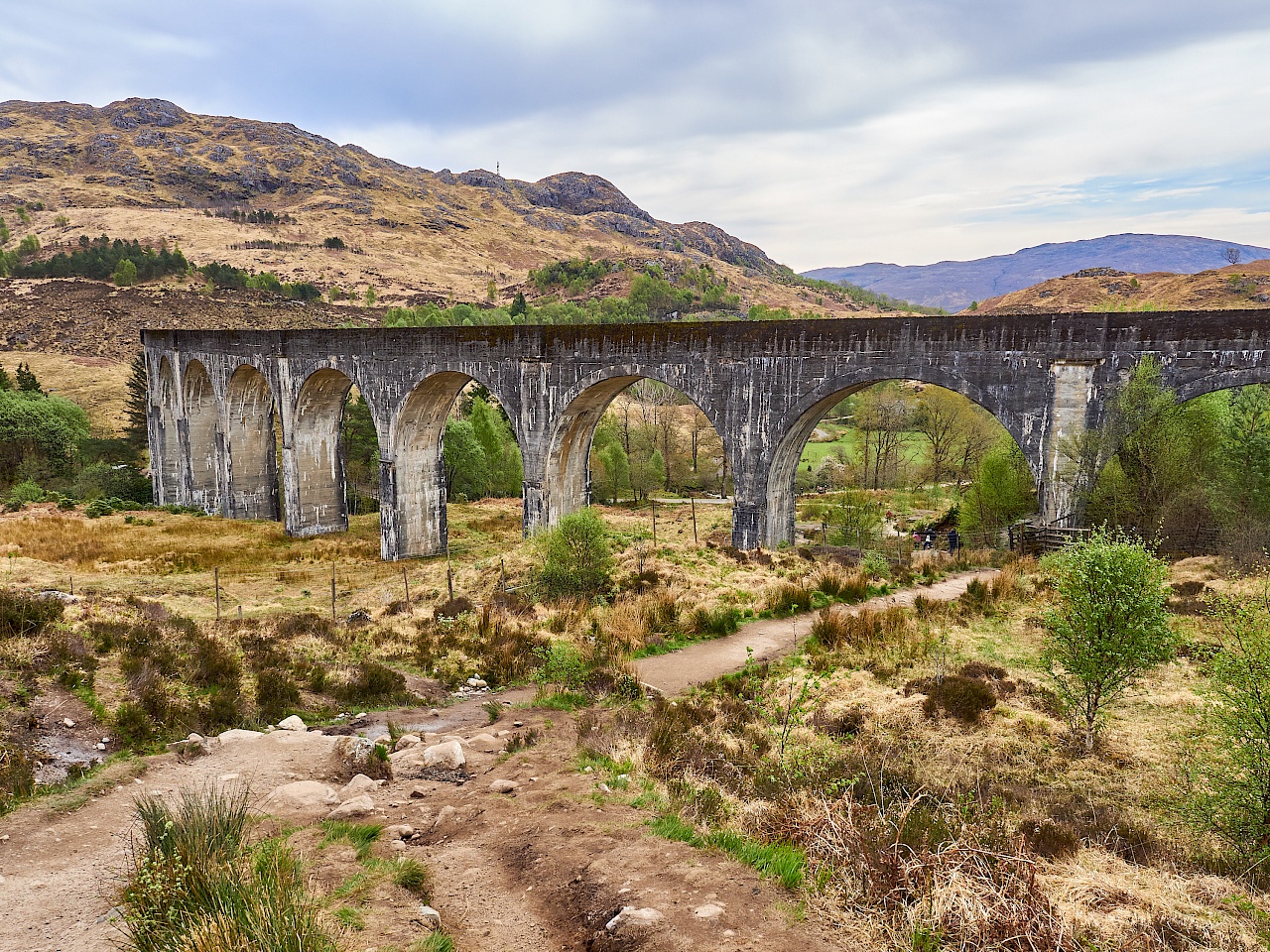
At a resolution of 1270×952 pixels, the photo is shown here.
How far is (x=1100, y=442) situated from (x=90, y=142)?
190195 mm

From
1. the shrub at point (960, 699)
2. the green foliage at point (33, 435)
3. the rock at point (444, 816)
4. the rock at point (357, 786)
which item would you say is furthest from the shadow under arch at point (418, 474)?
the green foliage at point (33, 435)

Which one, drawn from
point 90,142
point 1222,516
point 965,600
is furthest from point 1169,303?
point 90,142

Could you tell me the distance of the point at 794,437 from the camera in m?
19.4

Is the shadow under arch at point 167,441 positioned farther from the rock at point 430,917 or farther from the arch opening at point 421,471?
the rock at point 430,917

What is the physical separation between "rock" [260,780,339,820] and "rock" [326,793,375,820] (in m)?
0.20

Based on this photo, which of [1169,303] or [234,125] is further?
[234,125]

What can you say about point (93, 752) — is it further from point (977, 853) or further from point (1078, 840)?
point (1078, 840)

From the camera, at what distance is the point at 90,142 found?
14350 cm

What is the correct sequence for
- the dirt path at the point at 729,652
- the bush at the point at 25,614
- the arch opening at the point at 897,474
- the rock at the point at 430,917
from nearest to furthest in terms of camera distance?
the rock at the point at 430,917
the bush at the point at 25,614
the dirt path at the point at 729,652
the arch opening at the point at 897,474

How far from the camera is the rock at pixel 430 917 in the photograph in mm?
5105

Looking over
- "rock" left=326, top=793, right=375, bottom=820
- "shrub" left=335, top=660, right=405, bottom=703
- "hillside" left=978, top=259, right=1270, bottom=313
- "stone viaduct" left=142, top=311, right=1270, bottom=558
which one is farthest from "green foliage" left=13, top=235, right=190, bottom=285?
"hillside" left=978, top=259, right=1270, bottom=313

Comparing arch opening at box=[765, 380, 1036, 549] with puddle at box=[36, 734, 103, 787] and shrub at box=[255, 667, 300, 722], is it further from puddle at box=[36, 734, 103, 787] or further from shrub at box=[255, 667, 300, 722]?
puddle at box=[36, 734, 103, 787]

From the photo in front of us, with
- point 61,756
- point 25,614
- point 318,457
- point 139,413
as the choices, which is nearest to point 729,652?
point 61,756

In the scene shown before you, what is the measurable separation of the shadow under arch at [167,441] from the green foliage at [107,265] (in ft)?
167
